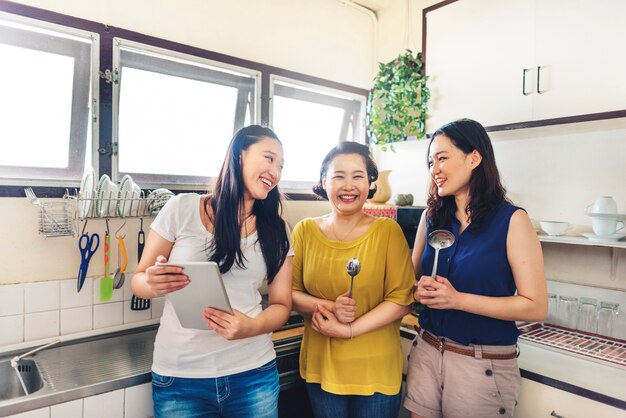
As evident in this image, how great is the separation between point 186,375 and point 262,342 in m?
0.23

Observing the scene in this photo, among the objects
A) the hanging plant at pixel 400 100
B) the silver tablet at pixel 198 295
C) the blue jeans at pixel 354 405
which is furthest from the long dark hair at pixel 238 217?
the hanging plant at pixel 400 100

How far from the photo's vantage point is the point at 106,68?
185 cm

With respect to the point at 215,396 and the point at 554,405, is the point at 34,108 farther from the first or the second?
the point at 554,405

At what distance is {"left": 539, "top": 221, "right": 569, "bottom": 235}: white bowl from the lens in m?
1.82

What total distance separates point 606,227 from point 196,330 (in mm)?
1574

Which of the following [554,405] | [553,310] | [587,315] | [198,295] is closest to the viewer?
[198,295]

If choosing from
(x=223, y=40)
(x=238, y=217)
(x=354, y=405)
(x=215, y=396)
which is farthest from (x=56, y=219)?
(x=354, y=405)

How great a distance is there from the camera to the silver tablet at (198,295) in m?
0.98

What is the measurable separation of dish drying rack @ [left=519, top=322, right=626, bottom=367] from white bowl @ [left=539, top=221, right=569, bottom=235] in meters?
0.46

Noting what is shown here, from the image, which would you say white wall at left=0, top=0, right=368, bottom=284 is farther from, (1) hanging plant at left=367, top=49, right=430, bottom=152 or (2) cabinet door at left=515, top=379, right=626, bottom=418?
(2) cabinet door at left=515, top=379, right=626, bottom=418

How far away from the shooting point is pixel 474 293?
125 centimetres

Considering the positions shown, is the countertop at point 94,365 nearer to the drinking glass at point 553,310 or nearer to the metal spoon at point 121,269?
the metal spoon at point 121,269

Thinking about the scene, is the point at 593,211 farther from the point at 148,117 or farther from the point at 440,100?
the point at 148,117

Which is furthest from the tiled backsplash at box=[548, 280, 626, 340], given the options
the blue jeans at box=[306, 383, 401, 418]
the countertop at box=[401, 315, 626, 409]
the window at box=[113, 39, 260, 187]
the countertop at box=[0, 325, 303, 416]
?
the window at box=[113, 39, 260, 187]
